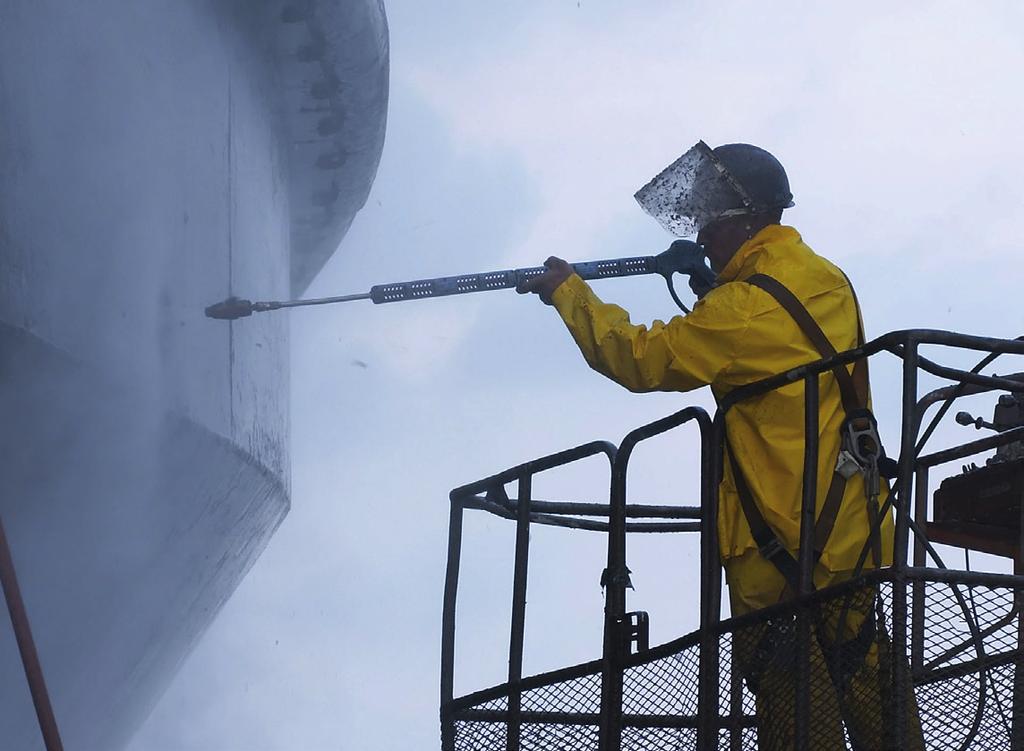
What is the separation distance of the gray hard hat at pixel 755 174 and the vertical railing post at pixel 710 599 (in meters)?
0.68

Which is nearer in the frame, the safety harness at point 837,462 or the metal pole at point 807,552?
the metal pole at point 807,552

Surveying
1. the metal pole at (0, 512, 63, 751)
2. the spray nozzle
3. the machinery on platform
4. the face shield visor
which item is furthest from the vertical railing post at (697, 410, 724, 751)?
the spray nozzle

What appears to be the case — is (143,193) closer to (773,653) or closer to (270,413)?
(270,413)

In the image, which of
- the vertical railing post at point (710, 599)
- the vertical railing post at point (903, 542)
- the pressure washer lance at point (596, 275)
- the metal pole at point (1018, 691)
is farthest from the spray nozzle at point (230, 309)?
the metal pole at point (1018, 691)

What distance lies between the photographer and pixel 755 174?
3.74 m

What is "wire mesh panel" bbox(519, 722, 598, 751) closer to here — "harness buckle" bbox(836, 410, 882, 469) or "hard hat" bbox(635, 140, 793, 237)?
"harness buckle" bbox(836, 410, 882, 469)

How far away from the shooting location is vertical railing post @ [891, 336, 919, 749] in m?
2.81

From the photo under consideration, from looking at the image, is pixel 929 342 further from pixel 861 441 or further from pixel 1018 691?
pixel 1018 691

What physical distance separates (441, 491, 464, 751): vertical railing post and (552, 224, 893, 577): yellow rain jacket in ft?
2.63

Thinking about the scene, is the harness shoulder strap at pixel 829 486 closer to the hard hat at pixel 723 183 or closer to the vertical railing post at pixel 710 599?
the vertical railing post at pixel 710 599

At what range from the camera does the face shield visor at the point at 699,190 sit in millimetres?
3713

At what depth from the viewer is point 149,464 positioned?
487 centimetres

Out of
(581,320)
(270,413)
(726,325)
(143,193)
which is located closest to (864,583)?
(726,325)

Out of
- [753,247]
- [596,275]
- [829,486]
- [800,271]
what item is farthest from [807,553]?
[596,275]
